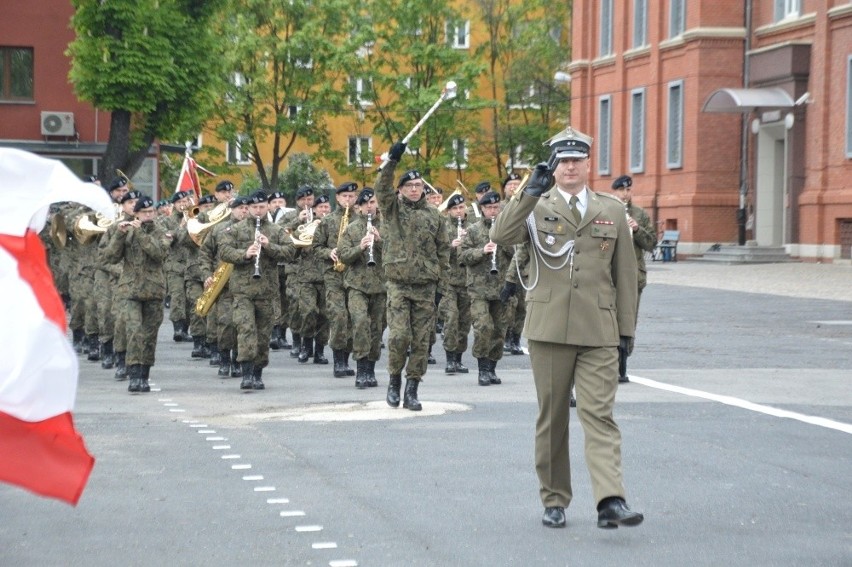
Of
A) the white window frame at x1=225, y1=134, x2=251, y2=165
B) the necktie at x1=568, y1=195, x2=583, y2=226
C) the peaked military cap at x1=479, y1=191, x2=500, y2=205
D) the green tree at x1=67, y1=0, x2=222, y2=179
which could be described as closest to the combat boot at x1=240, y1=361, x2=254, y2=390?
the peaked military cap at x1=479, y1=191, x2=500, y2=205

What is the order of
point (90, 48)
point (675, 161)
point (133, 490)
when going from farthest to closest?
point (675, 161) → point (90, 48) → point (133, 490)

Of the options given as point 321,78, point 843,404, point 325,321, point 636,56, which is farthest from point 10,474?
A: point 321,78

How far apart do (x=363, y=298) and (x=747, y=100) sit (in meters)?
30.6

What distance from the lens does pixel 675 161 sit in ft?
168

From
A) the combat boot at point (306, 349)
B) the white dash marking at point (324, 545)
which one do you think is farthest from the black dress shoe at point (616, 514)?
the combat boot at point (306, 349)

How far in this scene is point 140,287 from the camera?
51.0 feet

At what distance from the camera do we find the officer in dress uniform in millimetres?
8461

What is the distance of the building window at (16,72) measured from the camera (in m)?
44.6

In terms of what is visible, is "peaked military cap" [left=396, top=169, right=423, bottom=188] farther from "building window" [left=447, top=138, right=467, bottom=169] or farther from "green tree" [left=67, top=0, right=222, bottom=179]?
"building window" [left=447, top=138, right=467, bottom=169]

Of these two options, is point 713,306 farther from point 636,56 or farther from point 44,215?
point 636,56

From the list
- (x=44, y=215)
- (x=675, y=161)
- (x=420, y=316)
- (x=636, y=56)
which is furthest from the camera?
(x=636, y=56)

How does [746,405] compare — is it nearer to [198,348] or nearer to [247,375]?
[247,375]

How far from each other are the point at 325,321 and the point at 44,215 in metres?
12.3

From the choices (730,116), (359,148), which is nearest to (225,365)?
(730,116)
